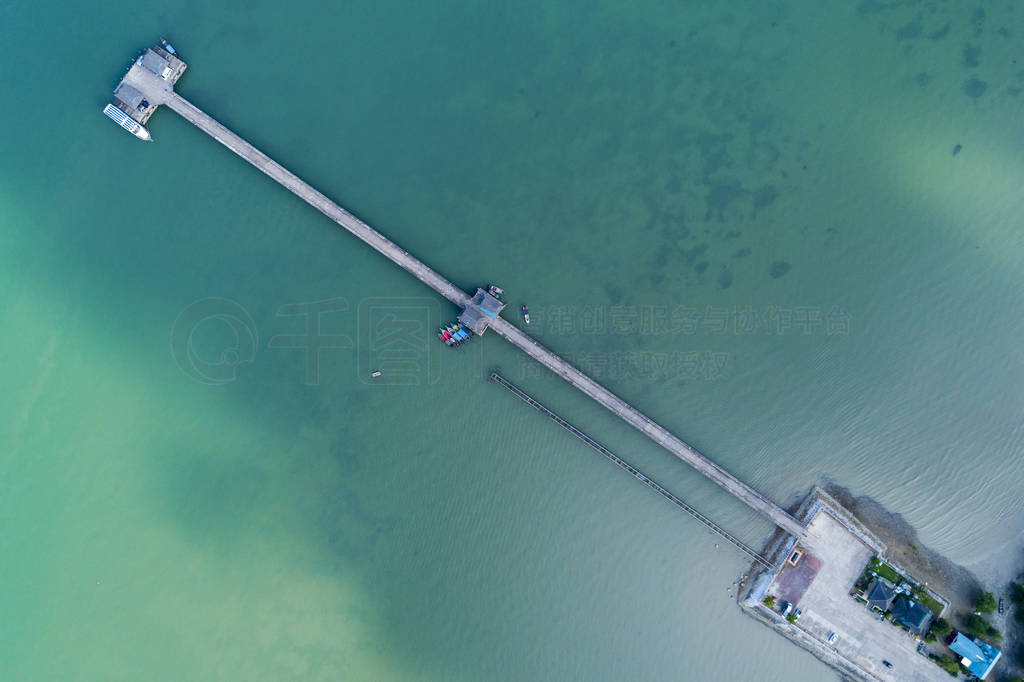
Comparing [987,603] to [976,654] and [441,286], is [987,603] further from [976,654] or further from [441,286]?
[441,286]

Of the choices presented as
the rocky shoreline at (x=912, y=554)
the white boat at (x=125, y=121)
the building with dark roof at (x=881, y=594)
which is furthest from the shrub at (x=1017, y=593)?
the white boat at (x=125, y=121)

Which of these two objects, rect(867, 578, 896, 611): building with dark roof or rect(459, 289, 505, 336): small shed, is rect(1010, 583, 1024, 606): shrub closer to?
rect(867, 578, 896, 611): building with dark roof

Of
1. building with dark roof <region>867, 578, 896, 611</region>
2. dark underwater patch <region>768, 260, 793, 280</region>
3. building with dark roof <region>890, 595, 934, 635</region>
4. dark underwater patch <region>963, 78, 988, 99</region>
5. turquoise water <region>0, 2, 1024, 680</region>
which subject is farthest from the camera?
dark underwater patch <region>963, 78, 988, 99</region>

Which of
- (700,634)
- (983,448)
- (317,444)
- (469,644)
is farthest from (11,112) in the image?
(983,448)

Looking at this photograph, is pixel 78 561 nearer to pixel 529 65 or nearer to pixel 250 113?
pixel 250 113

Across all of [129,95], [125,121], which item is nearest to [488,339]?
[125,121]

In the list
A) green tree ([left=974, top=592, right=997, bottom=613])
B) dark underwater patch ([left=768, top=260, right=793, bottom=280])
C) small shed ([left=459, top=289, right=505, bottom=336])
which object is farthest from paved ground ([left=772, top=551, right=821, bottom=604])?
small shed ([left=459, top=289, right=505, bottom=336])

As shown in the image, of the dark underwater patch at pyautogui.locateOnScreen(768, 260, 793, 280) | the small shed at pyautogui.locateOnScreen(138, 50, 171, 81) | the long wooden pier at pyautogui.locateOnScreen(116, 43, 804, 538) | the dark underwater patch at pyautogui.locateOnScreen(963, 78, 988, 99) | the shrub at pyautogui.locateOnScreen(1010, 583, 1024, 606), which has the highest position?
the dark underwater patch at pyautogui.locateOnScreen(963, 78, 988, 99)
